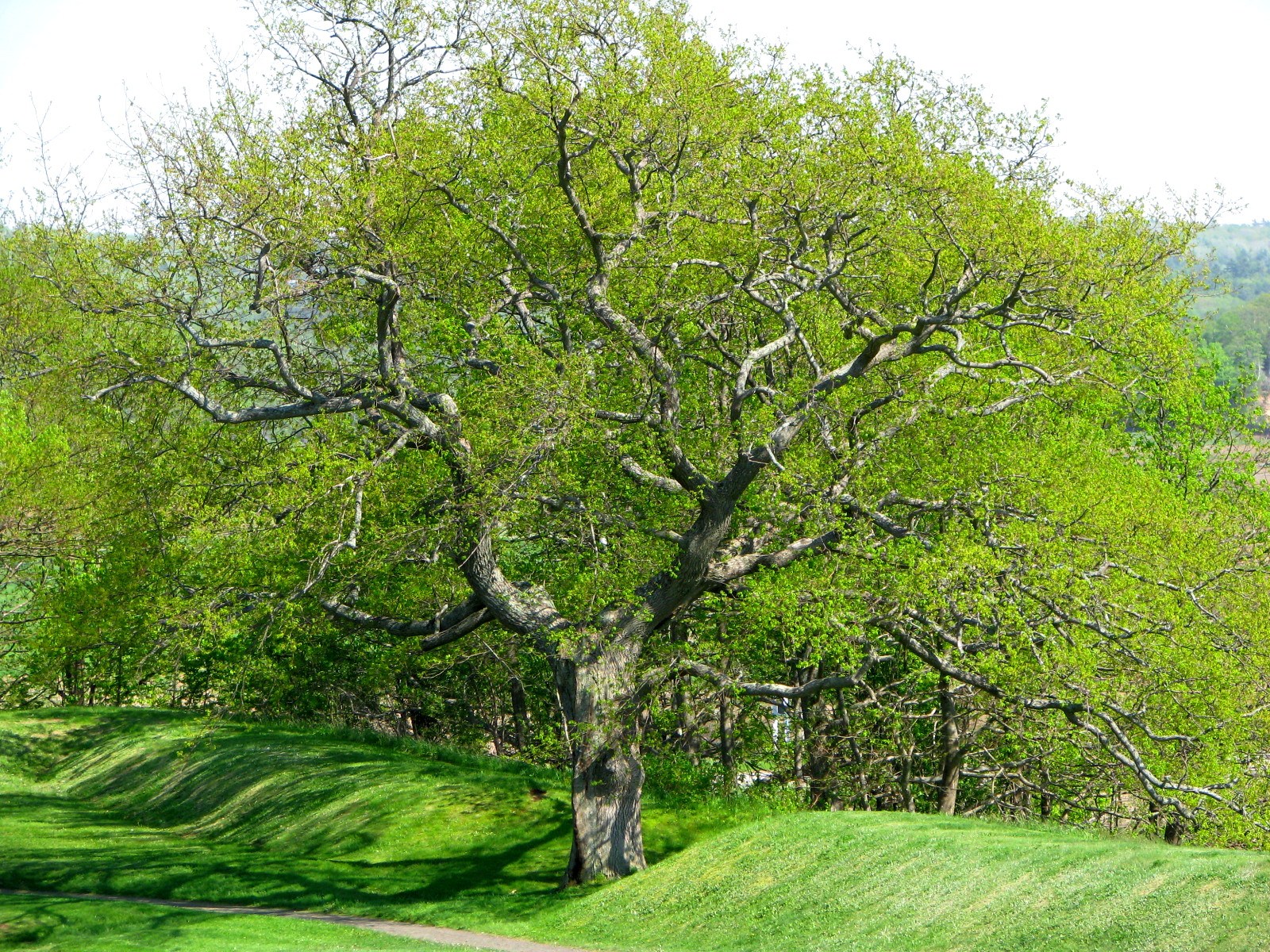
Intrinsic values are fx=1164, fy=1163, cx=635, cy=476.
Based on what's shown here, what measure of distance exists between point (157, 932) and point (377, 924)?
11.6ft

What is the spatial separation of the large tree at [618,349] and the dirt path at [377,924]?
271cm

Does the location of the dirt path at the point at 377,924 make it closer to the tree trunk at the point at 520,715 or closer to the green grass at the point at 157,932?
the green grass at the point at 157,932

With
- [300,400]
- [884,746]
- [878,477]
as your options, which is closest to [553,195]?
[300,400]

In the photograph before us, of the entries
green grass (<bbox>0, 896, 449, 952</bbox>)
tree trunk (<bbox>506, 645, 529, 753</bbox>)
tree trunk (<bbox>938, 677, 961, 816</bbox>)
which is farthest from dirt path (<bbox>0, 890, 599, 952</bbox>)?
tree trunk (<bbox>506, 645, 529, 753</bbox>)

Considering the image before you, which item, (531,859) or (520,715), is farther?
(520,715)

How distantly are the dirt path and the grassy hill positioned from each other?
0.33 m

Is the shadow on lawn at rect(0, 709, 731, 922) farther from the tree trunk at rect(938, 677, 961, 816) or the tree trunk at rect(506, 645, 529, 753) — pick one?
the tree trunk at rect(938, 677, 961, 816)

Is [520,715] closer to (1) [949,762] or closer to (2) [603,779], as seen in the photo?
(1) [949,762]

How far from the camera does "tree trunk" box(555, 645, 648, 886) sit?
1989 cm

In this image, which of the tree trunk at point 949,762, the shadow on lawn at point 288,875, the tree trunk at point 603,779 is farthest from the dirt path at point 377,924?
the tree trunk at point 949,762

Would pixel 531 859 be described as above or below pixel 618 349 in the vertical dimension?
below

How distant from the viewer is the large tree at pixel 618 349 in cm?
1859

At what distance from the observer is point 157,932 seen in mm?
16734

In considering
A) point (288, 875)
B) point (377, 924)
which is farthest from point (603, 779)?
point (288, 875)
